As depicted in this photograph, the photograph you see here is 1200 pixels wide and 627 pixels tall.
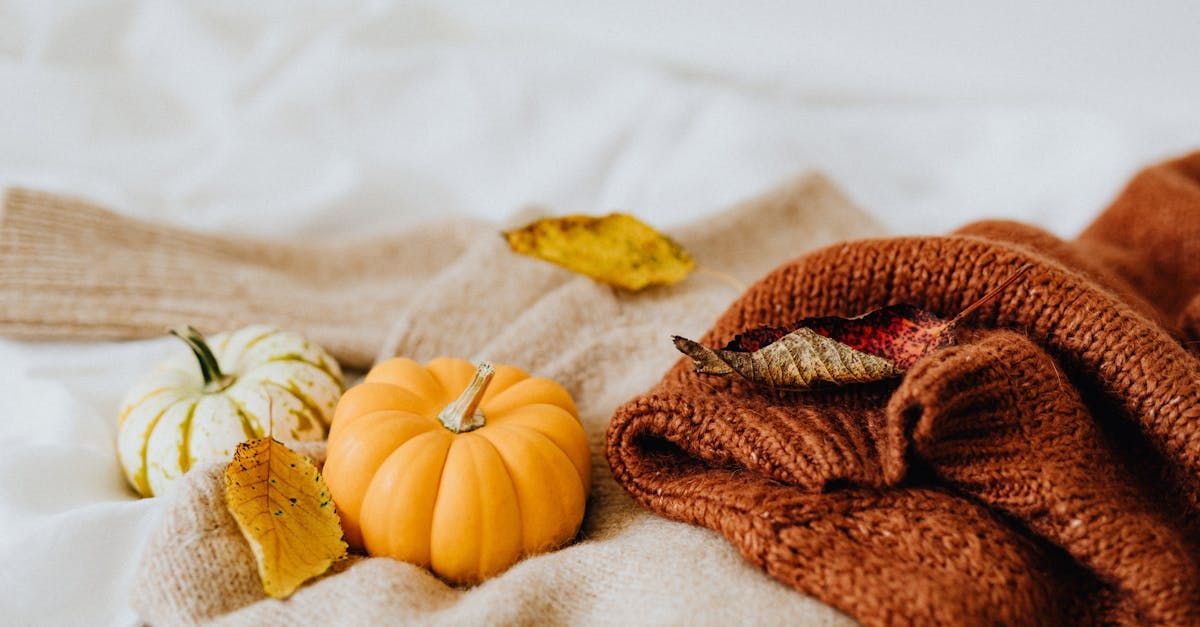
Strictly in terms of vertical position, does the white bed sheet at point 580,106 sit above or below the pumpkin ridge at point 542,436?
above

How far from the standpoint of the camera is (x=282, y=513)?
0.67 m

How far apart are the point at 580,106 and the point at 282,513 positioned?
106cm

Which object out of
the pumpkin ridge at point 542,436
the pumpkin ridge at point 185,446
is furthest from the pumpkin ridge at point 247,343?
the pumpkin ridge at point 542,436

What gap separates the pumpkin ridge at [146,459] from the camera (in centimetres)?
83

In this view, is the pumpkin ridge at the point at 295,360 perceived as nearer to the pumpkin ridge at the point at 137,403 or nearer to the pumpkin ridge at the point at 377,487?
the pumpkin ridge at the point at 137,403

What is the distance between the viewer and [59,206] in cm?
113

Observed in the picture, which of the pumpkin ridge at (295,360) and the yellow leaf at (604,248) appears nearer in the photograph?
the pumpkin ridge at (295,360)

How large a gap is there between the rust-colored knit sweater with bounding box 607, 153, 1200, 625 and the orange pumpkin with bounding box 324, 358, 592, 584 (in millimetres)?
53

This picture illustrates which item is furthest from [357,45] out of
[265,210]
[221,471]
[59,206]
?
[221,471]

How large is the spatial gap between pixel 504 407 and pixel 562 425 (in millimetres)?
57

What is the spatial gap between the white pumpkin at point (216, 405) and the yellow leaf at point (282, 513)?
12 centimetres

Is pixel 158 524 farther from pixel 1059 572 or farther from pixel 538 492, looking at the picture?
pixel 1059 572

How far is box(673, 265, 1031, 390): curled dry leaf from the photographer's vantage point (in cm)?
67

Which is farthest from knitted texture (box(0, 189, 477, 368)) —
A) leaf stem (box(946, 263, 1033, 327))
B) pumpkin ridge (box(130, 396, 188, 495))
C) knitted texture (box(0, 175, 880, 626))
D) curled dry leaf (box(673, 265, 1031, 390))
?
leaf stem (box(946, 263, 1033, 327))
